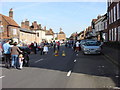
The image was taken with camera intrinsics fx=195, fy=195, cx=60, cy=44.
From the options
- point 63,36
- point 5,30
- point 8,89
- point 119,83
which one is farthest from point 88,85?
point 63,36

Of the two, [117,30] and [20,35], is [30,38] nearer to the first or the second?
[20,35]

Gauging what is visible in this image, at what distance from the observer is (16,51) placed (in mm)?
12938

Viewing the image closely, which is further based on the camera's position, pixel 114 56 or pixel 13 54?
pixel 114 56

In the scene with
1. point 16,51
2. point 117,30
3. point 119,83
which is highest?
point 117,30

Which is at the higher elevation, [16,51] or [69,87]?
[16,51]

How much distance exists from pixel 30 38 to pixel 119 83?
54.5 meters

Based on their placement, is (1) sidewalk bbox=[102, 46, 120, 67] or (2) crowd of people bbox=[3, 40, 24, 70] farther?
(1) sidewalk bbox=[102, 46, 120, 67]

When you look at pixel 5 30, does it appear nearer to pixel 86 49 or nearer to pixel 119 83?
pixel 86 49

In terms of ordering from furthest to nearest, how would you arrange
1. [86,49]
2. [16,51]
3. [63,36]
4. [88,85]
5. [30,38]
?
[63,36] → [30,38] → [86,49] → [16,51] → [88,85]

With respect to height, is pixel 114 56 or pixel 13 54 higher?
pixel 13 54

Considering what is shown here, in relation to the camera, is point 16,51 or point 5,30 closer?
point 16,51

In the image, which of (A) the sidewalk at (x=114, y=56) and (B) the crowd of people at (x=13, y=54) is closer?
(B) the crowd of people at (x=13, y=54)

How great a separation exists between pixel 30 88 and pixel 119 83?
3845 mm

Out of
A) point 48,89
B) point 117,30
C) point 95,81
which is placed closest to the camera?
point 48,89
